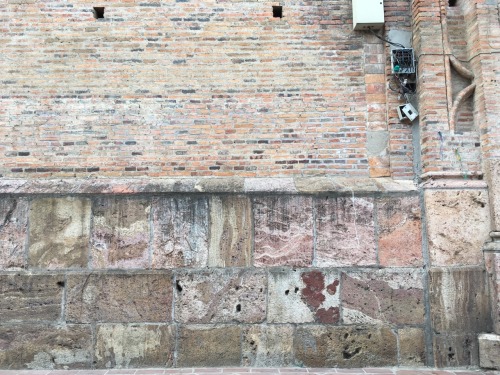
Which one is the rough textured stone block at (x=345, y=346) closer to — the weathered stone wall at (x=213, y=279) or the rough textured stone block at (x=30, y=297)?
the weathered stone wall at (x=213, y=279)

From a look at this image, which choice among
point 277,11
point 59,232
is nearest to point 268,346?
point 59,232

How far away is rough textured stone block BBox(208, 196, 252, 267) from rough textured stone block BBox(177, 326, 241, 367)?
0.72 metres

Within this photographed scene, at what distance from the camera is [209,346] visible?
5.03 metres

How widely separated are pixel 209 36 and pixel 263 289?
126 inches

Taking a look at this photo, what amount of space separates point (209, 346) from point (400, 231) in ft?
8.12

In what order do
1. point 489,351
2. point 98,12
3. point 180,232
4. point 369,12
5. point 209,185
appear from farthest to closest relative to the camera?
point 98,12, point 369,12, point 209,185, point 180,232, point 489,351

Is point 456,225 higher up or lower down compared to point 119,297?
higher up

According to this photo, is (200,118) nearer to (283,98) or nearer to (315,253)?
(283,98)

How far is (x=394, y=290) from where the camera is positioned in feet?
16.8

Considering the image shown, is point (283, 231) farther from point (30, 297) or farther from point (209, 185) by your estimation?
point (30, 297)

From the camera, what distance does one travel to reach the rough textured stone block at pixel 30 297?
200 inches

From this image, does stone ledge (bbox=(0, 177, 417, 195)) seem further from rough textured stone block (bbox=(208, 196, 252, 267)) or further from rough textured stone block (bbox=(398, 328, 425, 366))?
rough textured stone block (bbox=(398, 328, 425, 366))

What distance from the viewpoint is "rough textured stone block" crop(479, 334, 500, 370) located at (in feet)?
15.7

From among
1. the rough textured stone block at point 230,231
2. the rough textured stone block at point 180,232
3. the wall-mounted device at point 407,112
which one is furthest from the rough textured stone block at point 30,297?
the wall-mounted device at point 407,112
